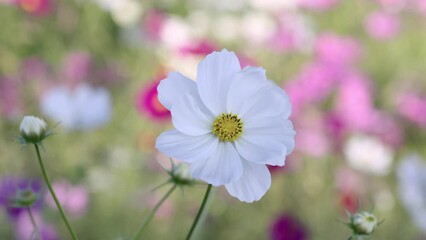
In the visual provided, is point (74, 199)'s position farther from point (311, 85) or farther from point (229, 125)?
point (229, 125)

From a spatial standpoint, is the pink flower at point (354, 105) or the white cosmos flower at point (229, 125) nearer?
the white cosmos flower at point (229, 125)

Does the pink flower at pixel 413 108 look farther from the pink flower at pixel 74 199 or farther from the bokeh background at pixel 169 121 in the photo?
the pink flower at pixel 74 199

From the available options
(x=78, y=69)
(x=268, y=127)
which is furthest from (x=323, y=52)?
(x=268, y=127)

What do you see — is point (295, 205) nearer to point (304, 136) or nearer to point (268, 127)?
point (304, 136)

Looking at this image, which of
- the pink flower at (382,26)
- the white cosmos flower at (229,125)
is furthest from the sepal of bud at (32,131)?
the pink flower at (382,26)

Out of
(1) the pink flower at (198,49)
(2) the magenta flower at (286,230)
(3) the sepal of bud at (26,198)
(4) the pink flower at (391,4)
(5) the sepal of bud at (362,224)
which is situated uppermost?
(4) the pink flower at (391,4)

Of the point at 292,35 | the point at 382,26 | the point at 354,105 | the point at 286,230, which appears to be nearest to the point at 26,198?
the point at 286,230

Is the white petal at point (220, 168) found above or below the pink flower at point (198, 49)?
below

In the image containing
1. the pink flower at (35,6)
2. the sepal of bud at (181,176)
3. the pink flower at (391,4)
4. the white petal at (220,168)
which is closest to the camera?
the white petal at (220,168)
